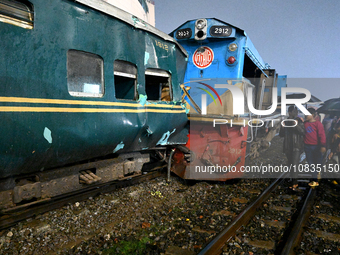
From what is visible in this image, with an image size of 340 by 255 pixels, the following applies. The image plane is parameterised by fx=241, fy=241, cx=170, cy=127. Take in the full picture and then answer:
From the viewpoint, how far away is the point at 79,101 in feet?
10.2

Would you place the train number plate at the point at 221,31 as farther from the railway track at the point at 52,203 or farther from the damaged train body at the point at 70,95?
the railway track at the point at 52,203

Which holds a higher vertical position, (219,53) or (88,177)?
(219,53)

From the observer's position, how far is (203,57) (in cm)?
634

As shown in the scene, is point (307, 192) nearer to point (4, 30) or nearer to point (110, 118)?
point (110, 118)

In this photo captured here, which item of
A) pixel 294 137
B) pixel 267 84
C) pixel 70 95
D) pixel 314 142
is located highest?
pixel 267 84

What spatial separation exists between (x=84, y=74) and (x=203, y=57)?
12.7ft

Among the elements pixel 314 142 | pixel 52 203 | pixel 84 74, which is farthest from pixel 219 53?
pixel 52 203

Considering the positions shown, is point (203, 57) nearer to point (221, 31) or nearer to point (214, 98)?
point (221, 31)

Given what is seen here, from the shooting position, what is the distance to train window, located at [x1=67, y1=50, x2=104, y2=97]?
3.10 meters

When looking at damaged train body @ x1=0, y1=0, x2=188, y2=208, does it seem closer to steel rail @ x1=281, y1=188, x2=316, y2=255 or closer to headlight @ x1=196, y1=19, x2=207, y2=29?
headlight @ x1=196, y1=19, x2=207, y2=29

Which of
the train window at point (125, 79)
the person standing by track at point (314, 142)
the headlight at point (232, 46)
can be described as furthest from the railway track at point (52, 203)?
the person standing by track at point (314, 142)

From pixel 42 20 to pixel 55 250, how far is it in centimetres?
263

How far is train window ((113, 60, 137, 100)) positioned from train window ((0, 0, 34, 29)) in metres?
1.28

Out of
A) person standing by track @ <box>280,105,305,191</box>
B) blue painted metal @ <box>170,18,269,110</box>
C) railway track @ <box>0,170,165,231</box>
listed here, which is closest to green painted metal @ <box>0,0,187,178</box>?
railway track @ <box>0,170,165,231</box>
